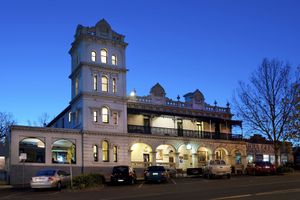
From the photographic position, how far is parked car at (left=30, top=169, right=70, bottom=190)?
29.7m

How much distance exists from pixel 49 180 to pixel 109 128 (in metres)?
20.4

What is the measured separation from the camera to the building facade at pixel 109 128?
45219 millimetres

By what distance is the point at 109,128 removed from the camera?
163 feet

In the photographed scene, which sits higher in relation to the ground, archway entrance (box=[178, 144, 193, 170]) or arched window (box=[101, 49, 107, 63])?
arched window (box=[101, 49, 107, 63])

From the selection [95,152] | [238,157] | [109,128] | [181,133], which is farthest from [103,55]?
[238,157]

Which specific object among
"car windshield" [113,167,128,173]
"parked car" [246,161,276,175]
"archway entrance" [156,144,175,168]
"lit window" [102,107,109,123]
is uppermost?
"lit window" [102,107,109,123]

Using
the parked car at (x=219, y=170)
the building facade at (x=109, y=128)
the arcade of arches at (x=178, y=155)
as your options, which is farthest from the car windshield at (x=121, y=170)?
the arcade of arches at (x=178, y=155)

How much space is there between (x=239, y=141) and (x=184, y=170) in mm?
10770

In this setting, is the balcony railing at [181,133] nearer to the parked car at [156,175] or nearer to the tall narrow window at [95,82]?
the tall narrow window at [95,82]

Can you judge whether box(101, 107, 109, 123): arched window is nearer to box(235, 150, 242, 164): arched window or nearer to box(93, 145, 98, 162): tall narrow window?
box(93, 145, 98, 162): tall narrow window

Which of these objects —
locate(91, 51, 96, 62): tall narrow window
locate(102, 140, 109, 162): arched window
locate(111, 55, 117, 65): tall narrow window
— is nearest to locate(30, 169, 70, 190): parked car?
locate(102, 140, 109, 162): arched window

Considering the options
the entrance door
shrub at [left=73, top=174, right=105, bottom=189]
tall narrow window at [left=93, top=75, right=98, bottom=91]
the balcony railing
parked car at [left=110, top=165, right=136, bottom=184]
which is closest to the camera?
shrub at [left=73, top=174, right=105, bottom=189]

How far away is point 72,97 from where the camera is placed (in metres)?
52.3

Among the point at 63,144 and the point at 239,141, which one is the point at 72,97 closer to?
the point at 63,144
